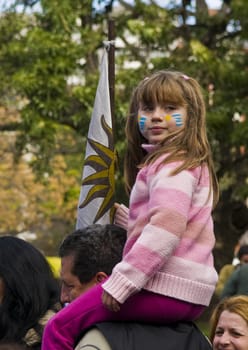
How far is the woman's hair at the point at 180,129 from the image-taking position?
130 inches

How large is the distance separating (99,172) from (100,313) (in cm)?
181

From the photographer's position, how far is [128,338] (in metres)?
3.09

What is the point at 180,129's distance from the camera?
3.37 meters

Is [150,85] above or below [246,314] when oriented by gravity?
above

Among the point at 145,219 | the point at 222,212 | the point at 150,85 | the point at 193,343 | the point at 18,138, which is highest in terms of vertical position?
the point at 150,85

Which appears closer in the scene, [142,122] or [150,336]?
[150,336]

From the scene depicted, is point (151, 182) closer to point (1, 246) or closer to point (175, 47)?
point (1, 246)

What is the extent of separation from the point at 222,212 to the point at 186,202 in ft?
59.8

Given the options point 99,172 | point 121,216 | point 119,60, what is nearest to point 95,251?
point 121,216

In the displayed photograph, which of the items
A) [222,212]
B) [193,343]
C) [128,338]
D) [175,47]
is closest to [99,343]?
[128,338]

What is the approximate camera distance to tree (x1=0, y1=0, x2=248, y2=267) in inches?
681

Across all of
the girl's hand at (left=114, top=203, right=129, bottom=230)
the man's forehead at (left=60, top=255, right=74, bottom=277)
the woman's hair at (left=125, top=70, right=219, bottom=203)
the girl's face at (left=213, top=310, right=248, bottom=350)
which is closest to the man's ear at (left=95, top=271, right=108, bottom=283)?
the man's forehead at (left=60, top=255, right=74, bottom=277)

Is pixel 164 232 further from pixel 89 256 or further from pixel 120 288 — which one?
pixel 89 256

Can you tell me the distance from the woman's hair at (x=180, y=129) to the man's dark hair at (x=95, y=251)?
259 millimetres
